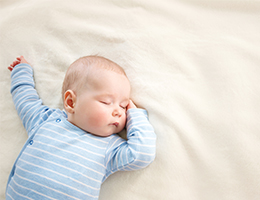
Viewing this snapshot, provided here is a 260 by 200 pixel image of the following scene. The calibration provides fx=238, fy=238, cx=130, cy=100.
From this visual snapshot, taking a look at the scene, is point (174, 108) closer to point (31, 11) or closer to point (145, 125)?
point (145, 125)

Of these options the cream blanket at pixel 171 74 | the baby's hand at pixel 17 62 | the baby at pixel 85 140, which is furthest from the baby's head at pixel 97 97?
the baby's hand at pixel 17 62

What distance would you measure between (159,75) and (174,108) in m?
0.17

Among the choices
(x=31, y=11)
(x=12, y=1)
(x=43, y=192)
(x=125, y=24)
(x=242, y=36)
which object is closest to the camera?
(x=43, y=192)

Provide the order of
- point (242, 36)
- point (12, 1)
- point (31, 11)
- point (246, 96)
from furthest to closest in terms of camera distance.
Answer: point (12, 1), point (31, 11), point (242, 36), point (246, 96)


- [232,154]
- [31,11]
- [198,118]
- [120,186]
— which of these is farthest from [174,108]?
[31,11]

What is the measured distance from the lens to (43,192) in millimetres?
893

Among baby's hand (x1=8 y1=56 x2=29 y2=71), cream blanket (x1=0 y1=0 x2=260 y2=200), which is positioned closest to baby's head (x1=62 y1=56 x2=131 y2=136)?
cream blanket (x1=0 y1=0 x2=260 y2=200)

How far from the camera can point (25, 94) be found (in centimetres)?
117

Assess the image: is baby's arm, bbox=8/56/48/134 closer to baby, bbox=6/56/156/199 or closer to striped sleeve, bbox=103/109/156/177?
baby, bbox=6/56/156/199

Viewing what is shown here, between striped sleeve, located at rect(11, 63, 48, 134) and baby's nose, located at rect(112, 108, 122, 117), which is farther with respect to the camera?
striped sleeve, located at rect(11, 63, 48, 134)

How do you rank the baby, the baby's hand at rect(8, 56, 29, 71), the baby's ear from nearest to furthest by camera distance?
the baby, the baby's ear, the baby's hand at rect(8, 56, 29, 71)

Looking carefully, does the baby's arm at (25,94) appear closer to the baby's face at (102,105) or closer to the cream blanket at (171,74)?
the cream blanket at (171,74)

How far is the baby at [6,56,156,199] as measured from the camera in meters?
0.91

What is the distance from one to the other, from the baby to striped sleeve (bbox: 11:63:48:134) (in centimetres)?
1
